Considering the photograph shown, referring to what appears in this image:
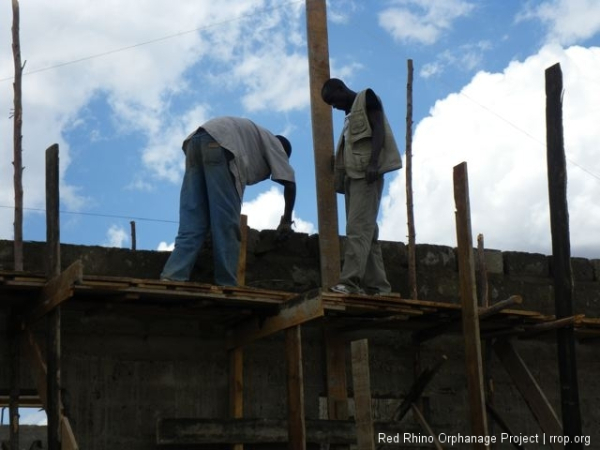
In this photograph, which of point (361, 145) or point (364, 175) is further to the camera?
point (361, 145)

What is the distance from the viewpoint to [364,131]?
815cm

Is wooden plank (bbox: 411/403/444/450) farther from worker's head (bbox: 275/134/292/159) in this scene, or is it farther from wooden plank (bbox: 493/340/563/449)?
worker's head (bbox: 275/134/292/159)

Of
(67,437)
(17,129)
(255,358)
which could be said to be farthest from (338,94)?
(17,129)

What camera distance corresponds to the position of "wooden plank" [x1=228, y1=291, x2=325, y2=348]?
275 inches

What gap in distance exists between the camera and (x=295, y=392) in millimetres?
7082

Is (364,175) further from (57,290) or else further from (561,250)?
(57,290)


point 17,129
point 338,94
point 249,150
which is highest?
point 17,129

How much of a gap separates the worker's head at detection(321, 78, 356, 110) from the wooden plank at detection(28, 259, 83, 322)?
2896 millimetres

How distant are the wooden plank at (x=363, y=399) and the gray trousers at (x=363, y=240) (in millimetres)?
904

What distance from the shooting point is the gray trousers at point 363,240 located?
7.84 m

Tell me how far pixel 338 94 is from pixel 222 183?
1275mm

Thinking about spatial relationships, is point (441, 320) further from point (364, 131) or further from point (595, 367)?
point (595, 367)

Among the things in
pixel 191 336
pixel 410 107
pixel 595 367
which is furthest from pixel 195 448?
pixel 410 107

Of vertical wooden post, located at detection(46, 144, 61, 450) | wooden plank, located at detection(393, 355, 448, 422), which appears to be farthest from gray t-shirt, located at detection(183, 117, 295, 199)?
wooden plank, located at detection(393, 355, 448, 422)
